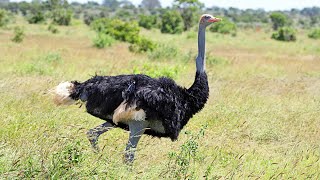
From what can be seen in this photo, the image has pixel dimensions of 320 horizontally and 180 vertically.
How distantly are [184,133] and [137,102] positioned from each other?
3.97ft

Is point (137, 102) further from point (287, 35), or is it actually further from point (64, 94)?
point (287, 35)

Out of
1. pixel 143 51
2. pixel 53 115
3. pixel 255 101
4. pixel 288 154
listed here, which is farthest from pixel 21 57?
pixel 288 154

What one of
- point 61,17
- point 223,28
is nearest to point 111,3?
point 61,17

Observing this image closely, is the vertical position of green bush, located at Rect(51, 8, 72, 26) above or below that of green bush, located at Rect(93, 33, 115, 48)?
below

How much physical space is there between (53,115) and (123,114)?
50.8 inches

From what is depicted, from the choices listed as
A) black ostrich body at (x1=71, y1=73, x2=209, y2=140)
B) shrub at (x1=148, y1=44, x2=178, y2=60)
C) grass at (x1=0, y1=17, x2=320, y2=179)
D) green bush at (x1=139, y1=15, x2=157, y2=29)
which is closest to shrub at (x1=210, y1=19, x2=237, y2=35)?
green bush at (x1=139, y1=15, x2=157, y2=29)

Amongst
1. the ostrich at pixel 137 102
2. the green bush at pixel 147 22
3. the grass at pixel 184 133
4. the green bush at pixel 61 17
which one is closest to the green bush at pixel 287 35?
the green bush at pixel 147 22

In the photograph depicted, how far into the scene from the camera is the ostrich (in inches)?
187

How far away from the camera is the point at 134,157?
458cm

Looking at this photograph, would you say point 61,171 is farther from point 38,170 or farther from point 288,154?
point 288,154

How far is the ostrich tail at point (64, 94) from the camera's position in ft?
17.0

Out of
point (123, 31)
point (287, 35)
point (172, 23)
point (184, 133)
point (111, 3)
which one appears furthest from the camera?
point (111, 3)

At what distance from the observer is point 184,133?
19.0 ft

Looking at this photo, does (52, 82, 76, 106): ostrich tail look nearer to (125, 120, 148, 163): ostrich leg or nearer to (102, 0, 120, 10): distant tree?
(125, 120, 148, 163): ostrich leg
